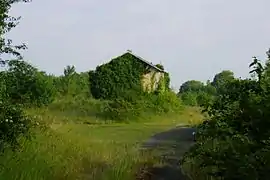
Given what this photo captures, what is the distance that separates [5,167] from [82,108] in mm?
32081

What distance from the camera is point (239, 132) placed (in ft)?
24.8

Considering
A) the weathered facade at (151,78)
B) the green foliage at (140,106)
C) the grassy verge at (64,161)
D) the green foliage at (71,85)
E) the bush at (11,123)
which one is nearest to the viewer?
the bush at (11,123)

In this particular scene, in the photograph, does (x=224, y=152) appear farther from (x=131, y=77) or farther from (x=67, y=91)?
(x=67, y=91)

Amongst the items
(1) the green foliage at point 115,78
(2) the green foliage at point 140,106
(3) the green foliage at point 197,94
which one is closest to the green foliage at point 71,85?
(1) the green foliage at point 115,78

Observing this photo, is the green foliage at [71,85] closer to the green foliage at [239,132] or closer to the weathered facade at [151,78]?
the weathered facade at [151,78]

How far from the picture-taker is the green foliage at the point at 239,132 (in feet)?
22.2

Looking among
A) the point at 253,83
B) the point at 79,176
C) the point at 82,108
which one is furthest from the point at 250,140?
the point at 82,108

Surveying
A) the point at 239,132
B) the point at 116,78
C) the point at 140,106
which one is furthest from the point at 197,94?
the point at 239,132

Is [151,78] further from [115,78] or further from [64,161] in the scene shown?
[64,161]

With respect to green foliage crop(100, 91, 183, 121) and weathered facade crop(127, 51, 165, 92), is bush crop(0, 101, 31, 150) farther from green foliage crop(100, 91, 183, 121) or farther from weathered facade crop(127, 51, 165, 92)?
weathered facade crop(127, 51, 165, 92)

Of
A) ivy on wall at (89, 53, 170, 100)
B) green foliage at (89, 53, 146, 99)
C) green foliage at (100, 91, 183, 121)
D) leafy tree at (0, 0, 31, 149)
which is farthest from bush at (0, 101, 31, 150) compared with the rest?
green foliage at (89, 53, 146, 99)

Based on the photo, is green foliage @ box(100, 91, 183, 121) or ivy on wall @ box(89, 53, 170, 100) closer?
green foliage @ box(100, 91, 183, 121)

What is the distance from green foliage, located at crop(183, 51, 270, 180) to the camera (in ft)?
22.2

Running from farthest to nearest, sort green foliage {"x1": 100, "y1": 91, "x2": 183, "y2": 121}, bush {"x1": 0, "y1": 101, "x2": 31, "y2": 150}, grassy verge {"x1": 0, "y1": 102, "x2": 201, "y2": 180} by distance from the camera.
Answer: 1. green foliage {"x1": 100, "y1": 91, "x2": 183, "y2": 121}
2. grassy verge {"x1": 0, "y1": 102, "x2": 201, "y2": 180}
3. bush {"x1": 0, "y1": 101, "x2": 31, "y2": 150}
